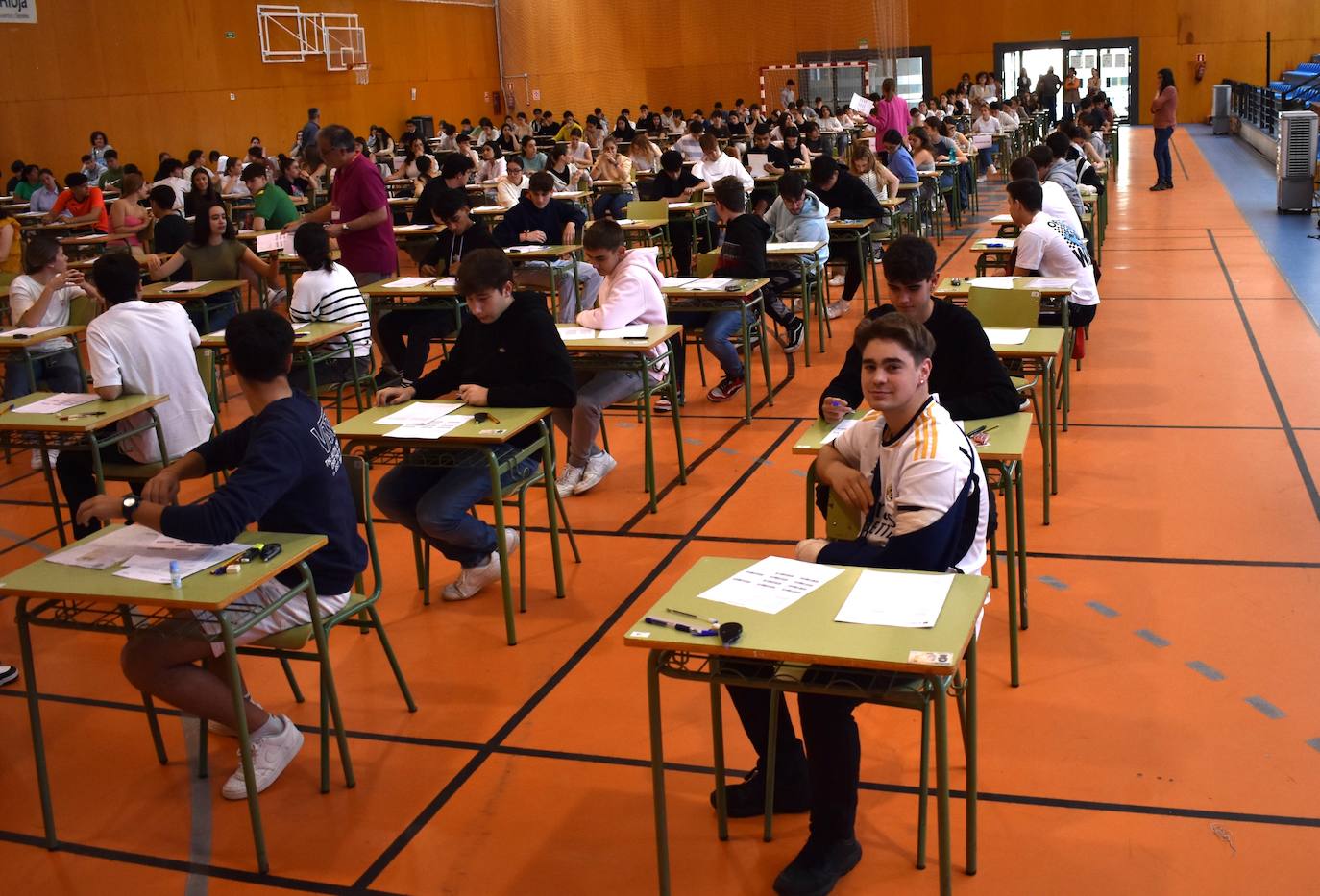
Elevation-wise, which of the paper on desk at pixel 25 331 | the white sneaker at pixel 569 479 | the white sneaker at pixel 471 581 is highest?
the paper on desk at pixel 25 331

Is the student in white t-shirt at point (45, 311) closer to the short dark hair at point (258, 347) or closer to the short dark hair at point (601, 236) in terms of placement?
the short dark hair at point (601, 236)

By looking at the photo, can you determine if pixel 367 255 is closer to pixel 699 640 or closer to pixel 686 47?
pixel 699 640

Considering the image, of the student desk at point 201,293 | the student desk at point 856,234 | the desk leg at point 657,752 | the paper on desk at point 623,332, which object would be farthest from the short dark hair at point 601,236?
the desk leg at point 657,752

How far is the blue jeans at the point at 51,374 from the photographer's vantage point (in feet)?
22.9

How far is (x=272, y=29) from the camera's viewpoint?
22.7 metres

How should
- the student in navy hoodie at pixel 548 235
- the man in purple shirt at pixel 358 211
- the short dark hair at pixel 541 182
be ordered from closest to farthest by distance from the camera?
the man in purple shirt at pixel 358 211 < the student in navy hoodie at pixel 548 235 < the short dark hair at pixel 541 182

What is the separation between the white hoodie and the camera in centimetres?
604

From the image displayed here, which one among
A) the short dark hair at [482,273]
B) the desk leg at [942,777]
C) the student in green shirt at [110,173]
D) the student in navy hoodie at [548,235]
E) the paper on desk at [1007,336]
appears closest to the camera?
the desk leg at [942,777]

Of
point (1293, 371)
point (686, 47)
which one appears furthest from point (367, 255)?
point (686, 47)

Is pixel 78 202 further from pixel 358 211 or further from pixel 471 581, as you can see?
pixel 471 581

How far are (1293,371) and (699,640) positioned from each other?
614 cm

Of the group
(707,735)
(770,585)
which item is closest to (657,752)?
(770,585)

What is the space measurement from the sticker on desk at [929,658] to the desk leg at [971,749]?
0.30 m

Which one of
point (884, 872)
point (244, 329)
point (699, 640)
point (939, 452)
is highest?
point (244, 329)
